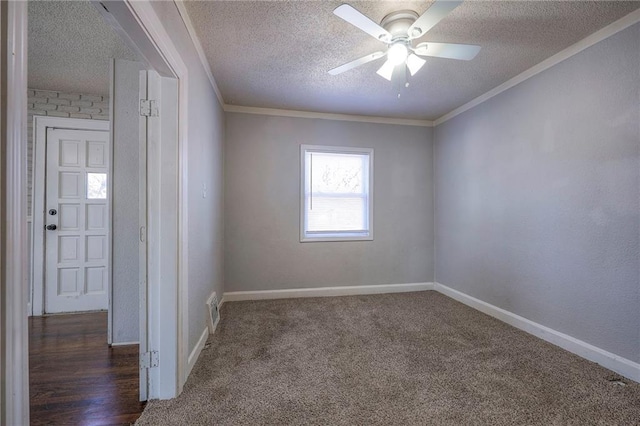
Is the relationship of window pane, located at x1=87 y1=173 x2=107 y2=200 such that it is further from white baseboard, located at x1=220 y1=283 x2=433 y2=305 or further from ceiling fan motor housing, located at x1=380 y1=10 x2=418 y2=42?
ceiling fan motor housing, located at x1=380 y1=10 x2=418 y2=42

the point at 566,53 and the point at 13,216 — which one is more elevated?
the point at 566,53

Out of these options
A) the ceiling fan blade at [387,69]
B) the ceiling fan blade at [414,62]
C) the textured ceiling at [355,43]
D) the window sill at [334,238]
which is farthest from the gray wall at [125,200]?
the ceiling fan blade at [414,62]

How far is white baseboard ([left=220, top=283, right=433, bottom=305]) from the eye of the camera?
3.65 metres

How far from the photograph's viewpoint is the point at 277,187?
12.3 ft

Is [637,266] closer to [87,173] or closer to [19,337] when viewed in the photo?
[19,337]

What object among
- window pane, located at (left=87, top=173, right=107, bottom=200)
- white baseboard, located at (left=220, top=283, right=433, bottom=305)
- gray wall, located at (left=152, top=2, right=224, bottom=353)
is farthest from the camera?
white baseboard, located at (left=220, top=283, right=433, bottom=305)

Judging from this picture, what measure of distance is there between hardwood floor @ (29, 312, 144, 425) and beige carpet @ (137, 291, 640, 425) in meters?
0.27

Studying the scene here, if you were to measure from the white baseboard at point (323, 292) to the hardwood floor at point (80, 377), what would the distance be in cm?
133

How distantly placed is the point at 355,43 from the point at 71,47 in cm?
240

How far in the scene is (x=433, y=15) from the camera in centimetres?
156

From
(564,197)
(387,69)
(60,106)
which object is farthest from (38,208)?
(564,197)

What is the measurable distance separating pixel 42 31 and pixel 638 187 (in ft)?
14.7

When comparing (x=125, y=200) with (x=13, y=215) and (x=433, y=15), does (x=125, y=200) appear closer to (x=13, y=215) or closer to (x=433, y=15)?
(x=13, y=215)

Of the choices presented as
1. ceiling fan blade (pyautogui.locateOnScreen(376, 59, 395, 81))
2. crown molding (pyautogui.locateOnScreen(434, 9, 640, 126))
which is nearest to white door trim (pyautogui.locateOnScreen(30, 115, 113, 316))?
ceiling fan blade (pyautogui.locateOnScreen(376, 59, 395, 81))
